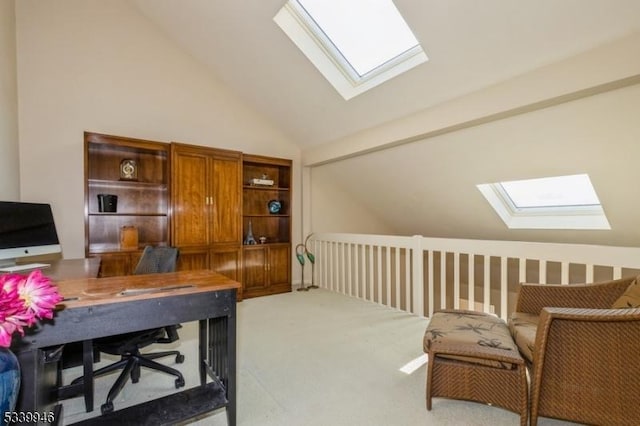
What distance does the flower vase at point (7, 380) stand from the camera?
832 millimetres

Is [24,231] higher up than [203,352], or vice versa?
[24,231]

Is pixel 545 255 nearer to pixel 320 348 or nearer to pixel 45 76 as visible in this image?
pixel 320 348

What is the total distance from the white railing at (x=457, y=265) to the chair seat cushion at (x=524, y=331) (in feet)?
→ 1.57

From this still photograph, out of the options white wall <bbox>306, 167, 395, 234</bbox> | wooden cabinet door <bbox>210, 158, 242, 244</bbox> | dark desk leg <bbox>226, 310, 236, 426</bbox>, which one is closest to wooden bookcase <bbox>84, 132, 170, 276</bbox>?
wooden cabinet door <bbox>210, 158, 242, 244</bbox>

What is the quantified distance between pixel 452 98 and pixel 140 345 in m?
2.99

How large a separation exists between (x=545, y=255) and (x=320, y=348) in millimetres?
1912

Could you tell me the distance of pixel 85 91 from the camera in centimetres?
327

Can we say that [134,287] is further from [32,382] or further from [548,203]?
[548,203]

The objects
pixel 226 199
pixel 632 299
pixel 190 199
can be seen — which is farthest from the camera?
pixel 226 199

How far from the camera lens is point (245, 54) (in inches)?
137

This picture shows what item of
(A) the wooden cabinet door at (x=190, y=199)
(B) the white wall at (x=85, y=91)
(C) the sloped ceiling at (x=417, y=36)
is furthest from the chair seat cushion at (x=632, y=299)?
(B) the white wall at (x=85, y=91)

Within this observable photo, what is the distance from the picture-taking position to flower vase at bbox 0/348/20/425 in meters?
0.83

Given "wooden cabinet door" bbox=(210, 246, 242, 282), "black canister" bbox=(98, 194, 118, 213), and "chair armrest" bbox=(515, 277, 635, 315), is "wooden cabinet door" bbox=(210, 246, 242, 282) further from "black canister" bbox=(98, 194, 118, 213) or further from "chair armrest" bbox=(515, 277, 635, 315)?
"chair armrest" bbox=(515, 277, 635, 315)

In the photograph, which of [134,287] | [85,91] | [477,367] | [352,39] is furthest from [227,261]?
[477,367]
